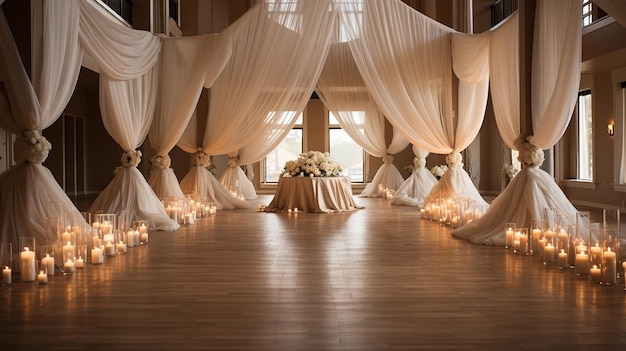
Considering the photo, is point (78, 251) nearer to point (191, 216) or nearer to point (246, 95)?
point (191, 216)

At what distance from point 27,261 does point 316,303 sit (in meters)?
2.10

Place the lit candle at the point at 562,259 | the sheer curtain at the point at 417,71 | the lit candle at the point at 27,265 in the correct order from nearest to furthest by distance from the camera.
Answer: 1. the lit candle at the point at 27,265
2. the lit candle at the point at 562,259
3. the sheer curtain at the point at 417,71

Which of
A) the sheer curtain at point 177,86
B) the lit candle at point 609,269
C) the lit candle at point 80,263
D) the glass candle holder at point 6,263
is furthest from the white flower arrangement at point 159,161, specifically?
the lit candle at point 609,269

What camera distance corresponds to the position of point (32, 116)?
4906 millimetres

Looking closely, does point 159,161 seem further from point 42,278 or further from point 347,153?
point 347,153

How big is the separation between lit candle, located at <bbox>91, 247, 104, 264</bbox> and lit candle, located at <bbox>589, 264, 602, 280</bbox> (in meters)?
3.76

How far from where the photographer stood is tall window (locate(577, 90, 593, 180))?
10.9 metres

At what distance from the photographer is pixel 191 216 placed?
7.86 metres

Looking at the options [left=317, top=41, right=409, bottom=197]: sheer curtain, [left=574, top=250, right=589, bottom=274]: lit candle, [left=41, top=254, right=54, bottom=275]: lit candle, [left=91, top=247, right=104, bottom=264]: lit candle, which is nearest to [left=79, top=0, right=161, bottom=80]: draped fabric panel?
[left=91, top=247, right=104, bottom=264]: lit candle

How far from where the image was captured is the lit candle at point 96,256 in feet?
15.5

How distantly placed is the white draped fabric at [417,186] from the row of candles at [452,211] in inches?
99.4

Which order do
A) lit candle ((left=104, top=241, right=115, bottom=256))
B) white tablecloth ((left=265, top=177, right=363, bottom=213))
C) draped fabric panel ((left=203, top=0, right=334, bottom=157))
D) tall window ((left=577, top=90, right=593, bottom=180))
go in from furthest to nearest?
1. tall window ((left=577, top=90, right=593, bottom=180))
2. white tablecloth ((left=265, top=177, right=363, bottom=213))
3. draped fabric panel ((left=203, top=0, right=334, bottom=157))
4. lit candle ((left=104, top=241, right=115, bottom=256))

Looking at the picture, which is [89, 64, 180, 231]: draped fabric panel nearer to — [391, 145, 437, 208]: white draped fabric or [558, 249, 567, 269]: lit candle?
[558, 249, 567, 269]: lit candle

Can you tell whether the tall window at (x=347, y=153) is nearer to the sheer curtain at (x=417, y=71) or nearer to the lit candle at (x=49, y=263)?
→ the sheer curtain at (x=417, y=71)
